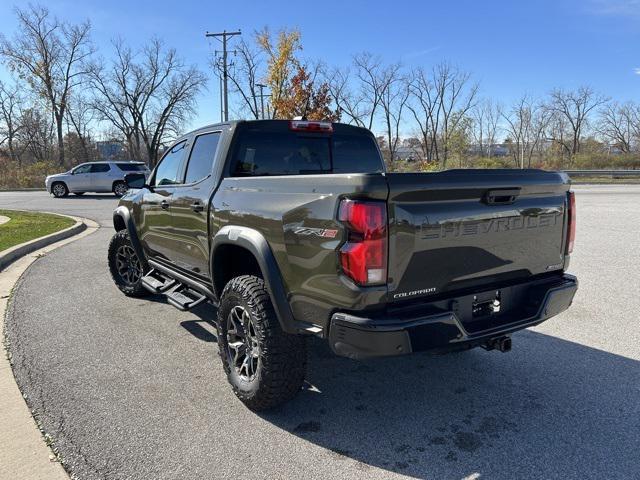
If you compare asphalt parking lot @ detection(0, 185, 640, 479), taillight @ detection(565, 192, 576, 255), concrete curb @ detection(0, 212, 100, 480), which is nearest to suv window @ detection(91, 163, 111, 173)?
asphalt parking lot @ detection(0, 185, 640, 479)

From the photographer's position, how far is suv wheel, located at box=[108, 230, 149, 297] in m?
5.67

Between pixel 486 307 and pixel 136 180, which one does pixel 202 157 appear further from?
pixel 486 307

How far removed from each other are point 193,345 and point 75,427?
4.67 feet

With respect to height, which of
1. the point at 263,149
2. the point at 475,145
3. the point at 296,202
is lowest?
the point at 296,202

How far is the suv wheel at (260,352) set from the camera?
9.40 ft

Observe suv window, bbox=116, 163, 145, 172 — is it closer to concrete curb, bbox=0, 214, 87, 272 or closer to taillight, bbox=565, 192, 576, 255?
concrete curb, bbox=0, 214, 87, 272

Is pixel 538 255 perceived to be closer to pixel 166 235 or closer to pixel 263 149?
pixel 263 149

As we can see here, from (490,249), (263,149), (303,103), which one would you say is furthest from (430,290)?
(303,103)

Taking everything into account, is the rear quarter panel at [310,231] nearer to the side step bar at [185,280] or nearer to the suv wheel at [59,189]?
the side step bar at [185,280]

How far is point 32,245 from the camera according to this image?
877 centimetres

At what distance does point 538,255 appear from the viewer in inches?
120

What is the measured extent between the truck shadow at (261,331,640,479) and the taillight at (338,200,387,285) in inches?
42.1

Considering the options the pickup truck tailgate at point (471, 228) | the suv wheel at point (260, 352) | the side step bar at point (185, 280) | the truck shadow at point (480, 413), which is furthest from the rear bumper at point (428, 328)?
the side step bar at point (185, 280)

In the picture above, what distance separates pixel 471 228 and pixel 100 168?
77.6ft
